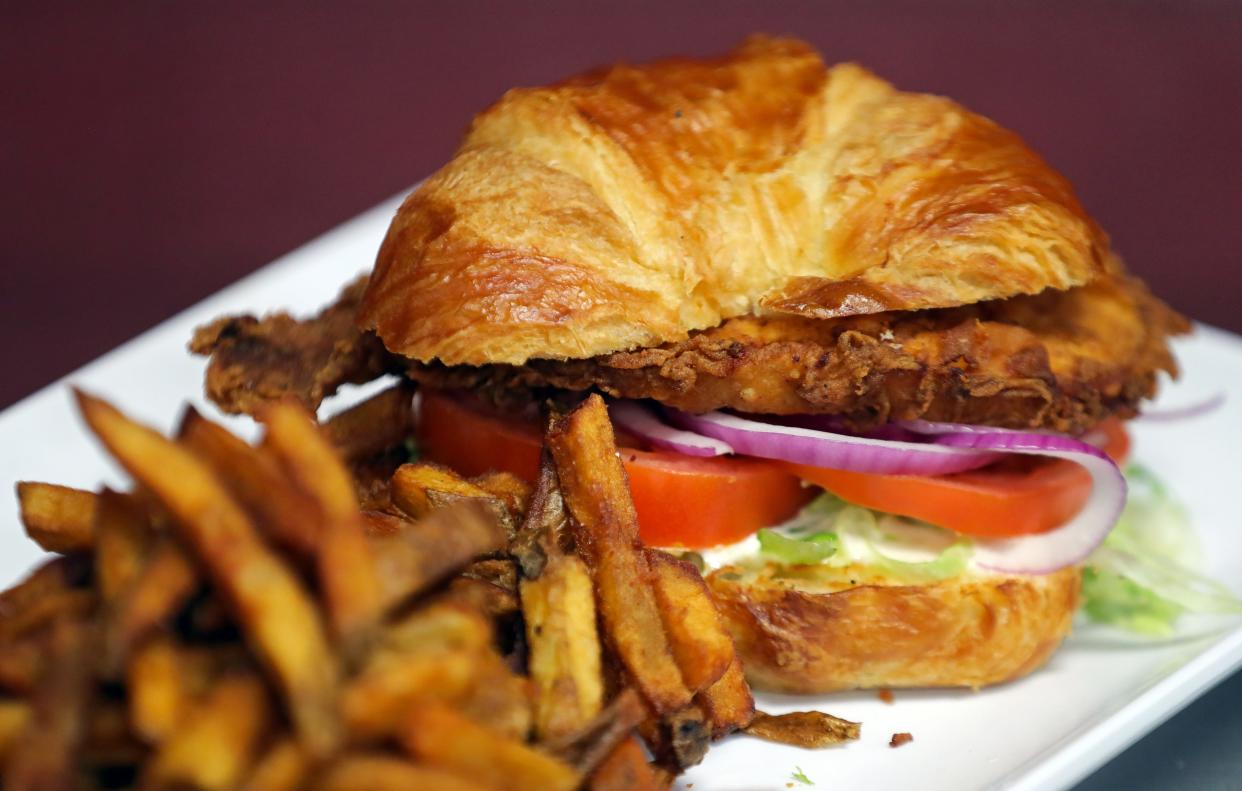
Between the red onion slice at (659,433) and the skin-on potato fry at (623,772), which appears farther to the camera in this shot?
the red onion slice at (659,433)

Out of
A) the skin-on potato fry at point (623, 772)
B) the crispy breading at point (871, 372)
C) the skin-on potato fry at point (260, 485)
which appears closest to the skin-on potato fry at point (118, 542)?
the skin-on potato fry at point (260, 485)

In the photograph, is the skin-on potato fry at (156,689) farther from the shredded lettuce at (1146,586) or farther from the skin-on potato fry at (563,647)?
the shredded lettuce at (1146,586)

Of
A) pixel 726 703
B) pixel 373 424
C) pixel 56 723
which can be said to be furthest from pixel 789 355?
pixel 56 723

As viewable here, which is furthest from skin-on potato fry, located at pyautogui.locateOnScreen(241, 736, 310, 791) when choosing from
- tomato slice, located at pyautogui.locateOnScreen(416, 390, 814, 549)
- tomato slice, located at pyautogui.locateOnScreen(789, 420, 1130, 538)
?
tomato slice, located at pyautogui.locateOnScreen(789, 420, 1130, 538)

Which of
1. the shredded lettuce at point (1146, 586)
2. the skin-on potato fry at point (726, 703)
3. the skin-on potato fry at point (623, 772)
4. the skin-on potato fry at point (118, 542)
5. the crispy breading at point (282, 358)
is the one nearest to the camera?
the skin-on potato fry at point (118, 542)

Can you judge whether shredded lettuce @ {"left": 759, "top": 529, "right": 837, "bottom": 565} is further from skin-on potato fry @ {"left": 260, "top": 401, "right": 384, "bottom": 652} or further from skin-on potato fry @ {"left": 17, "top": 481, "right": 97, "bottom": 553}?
skin-on potato fry @ {"left": 17, "top": 481, "right": 97, "bottom": 553}
